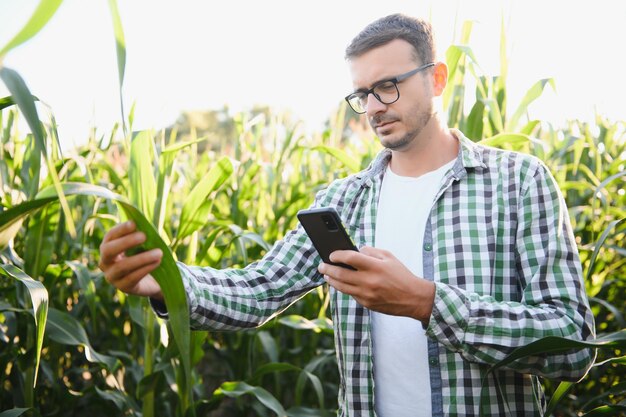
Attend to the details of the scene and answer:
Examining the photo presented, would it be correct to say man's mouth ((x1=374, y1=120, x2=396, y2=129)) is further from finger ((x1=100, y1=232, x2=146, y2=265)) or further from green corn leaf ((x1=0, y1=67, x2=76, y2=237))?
green corn leaf ((x1=0, y1=67, x2=76, y2=237))

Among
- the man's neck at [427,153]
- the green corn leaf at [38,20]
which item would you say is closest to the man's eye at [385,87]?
the man's neck at [427,153]

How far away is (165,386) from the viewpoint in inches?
83.0

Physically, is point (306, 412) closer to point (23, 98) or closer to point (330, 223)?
point (330, 223)

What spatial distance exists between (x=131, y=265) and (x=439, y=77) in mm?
929

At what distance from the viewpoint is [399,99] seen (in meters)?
1.35

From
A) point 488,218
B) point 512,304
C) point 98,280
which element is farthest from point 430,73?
point 98,280

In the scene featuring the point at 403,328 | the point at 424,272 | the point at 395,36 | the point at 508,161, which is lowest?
the point at 403,328

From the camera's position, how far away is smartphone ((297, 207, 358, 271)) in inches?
41.3

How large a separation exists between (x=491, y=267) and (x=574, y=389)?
1.22 metres

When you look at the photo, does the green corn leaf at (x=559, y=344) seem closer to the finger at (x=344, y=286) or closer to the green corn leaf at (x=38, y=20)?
the finger at (x=344, y=286)

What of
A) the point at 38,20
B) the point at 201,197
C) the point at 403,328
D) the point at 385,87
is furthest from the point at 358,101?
the point at 38,20

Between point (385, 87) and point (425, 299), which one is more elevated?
point (385, 87)

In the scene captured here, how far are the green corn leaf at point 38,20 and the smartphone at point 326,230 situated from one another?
0.57 meters

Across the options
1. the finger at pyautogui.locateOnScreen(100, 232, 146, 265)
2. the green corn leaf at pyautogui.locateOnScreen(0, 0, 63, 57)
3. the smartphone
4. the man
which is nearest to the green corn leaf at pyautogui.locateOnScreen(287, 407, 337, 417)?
the man
